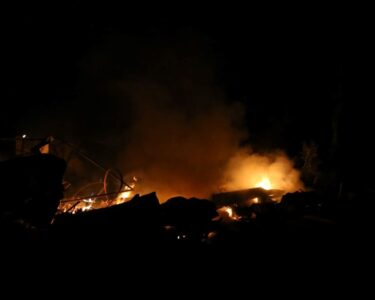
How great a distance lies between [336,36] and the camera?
12.2m

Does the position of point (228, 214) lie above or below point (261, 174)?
below

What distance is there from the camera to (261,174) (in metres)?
12.3

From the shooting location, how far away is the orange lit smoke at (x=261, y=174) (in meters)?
11.9

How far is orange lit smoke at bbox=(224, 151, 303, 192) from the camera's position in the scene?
39.1 feet

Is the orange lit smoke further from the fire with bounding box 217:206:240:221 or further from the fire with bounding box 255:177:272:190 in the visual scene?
the fire with bounding box 217:206:240:221

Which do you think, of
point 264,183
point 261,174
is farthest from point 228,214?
point 261,174

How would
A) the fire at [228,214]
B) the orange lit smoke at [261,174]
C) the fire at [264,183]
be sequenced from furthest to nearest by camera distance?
1. the orange lit smoke at [261,174]
2. the fire at [264,183]
3. the fire at [228,214]

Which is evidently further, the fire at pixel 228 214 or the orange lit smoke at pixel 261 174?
the orange lit smoke at pixel 261 174

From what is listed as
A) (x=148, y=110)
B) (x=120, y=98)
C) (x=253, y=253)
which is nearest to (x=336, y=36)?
(x=148, y=110)

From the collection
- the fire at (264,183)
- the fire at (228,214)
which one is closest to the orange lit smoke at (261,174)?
the fire at (264,183)

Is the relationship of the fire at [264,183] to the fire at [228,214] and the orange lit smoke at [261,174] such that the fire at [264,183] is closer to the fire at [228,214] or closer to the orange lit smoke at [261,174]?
the orange lit smoke at [261,174]

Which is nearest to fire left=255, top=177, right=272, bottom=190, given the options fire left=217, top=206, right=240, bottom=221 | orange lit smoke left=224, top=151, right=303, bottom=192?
orange lit smoke left=224, top=151, right=303, bottom=192

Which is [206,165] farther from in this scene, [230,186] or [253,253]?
[253,253]

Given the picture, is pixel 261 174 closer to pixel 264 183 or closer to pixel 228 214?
pixel 264 183
